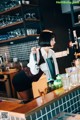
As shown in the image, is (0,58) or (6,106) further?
(0,58)

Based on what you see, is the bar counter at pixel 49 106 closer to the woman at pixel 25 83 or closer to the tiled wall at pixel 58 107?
the tiled wall at pixel 58 107

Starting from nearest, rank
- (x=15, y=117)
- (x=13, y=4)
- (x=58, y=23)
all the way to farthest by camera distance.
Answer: (x=15, y=117)
(x=13, y=4)
(x=58, y=23)

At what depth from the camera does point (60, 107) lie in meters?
1.76

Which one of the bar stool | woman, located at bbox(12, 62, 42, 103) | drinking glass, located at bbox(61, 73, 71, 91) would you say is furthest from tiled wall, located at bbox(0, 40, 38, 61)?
drinking glass, located at bbox(61, 73, 71, 91)

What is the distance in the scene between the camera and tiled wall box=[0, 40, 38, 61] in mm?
5332

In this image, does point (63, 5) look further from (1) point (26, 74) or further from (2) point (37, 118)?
(2) point (37, 118)

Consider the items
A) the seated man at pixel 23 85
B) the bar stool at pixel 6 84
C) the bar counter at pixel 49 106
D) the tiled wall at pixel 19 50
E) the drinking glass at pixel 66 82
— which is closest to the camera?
the bar counter at pixel 49 106

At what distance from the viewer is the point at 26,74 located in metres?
3.74

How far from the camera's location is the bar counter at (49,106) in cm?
151

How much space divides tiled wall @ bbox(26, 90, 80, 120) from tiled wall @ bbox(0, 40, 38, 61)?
334 cm

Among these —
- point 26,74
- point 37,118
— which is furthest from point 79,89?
point 26,74

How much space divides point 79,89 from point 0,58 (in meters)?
Answer: 3.98

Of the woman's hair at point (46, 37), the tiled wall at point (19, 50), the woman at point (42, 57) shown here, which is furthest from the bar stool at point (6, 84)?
the woman's hair at point (46, 37)

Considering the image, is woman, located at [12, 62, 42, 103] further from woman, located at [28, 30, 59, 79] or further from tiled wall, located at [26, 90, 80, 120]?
tiled wall, located at [26, 90, 80, 120]
